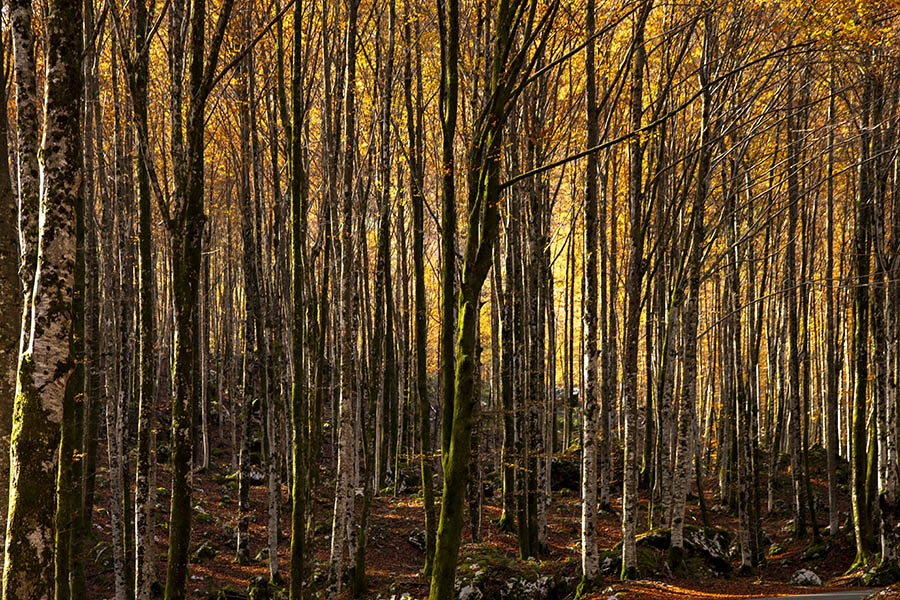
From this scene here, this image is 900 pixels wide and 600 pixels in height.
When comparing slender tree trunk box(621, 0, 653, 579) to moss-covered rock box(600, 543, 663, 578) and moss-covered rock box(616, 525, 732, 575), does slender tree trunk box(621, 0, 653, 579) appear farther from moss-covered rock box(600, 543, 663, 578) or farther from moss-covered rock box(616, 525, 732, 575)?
moss-covered rock box(616, 525, 732, 575)

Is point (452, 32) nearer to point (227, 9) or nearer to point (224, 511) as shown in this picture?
point (227, 9)

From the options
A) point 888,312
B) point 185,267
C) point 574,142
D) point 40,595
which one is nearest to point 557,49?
point 574,142

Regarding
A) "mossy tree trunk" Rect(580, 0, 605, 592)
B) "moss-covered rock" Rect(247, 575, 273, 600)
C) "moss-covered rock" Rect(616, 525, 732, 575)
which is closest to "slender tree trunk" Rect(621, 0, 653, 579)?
"mossy tree trunk" Rect(580, 0, 605, 592)

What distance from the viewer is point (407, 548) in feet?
49.8

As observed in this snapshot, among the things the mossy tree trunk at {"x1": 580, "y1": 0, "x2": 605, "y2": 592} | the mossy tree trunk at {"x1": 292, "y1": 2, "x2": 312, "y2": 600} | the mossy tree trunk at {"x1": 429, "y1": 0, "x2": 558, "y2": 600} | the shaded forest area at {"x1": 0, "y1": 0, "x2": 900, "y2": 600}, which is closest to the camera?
the shaded forest area at {"x1": 0, "y1": 0, "x2": 900, "y2": 600}

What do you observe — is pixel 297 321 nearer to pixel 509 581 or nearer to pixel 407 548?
pixel 509 581

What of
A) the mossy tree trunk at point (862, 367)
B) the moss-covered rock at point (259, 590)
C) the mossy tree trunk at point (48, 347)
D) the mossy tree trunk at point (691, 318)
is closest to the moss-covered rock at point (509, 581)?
the mossy tree trunk at point (691, 318)

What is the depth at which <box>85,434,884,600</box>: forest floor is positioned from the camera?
34.6 feet

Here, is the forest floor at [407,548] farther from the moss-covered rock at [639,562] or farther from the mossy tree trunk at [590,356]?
the mossy tree trunk at [590,356]

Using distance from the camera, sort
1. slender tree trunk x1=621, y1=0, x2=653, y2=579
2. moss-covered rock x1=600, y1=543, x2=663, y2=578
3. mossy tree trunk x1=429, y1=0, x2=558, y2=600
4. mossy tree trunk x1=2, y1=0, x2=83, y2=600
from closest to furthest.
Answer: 1. mossy tree trunk x1=2, y1=0, x2=83, y2=600
2. mossy tree trunk x1=429, y1=0, x2=558, y2=600
3. slender tree trunk x1=621, y1=0, x2=653, y2=579
4. moss-covered rock x1=600, y1=543, x2=663, y2=578

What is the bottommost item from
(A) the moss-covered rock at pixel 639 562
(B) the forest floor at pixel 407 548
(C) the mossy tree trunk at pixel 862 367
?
(B) the forest floor at pixel 407 548

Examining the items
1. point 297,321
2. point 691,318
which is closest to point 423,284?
point 297,321

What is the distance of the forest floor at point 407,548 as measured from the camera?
34.6ft

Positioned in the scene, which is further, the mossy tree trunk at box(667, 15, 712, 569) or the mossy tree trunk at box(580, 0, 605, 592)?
the mossy tree trunk at box(667, 15, 712, 569)
